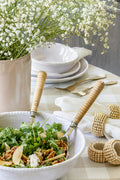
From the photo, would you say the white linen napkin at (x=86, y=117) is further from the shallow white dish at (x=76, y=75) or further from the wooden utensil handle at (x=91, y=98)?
Result: the shallow white dish at (x=76, y=75)

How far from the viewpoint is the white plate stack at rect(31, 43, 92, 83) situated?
1.39 meters

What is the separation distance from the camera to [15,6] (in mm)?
954

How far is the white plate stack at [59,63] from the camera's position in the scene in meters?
1.39

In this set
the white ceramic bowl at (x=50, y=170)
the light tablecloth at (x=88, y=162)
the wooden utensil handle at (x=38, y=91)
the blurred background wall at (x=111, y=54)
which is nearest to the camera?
the white ceramic bowl at (x=50, y=170)

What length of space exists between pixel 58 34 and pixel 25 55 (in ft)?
0.42

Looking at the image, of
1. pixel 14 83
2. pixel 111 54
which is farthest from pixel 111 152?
pixel 111 54

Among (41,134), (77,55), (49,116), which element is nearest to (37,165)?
(41,134)

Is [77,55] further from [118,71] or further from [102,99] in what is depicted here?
[118,71]

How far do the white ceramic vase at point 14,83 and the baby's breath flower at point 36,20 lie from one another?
3cm

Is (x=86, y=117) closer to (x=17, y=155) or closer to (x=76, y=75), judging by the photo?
(x=17, y=155)

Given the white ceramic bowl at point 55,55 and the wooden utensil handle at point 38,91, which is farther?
the white ceramic bowl at point 55,55

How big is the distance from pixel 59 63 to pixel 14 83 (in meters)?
0.38

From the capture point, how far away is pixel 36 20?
3.15 ft

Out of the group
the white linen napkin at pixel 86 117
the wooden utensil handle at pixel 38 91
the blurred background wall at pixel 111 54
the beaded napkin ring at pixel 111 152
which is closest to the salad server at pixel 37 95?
the wooden utensil handle at pixel 38 91
